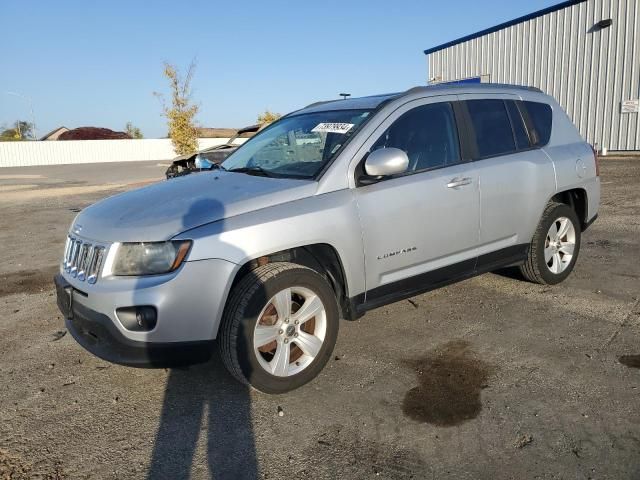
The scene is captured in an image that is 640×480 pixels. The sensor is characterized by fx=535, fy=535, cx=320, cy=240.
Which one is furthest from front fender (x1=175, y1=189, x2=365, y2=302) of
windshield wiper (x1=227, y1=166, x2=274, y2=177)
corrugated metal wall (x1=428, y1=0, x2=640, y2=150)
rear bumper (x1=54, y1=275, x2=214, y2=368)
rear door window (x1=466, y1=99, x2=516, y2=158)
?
corrugated metal wall (x1=428, y1=0, x2=640, y2=150)

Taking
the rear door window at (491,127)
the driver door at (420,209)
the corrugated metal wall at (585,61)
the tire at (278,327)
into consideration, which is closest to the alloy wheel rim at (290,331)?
the tire at (278,327)

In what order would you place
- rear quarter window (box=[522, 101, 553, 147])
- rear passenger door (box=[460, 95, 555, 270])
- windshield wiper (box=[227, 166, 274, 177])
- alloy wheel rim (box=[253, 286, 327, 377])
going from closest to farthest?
alloy wheel rim (box=[253, 286, 327, 377]) < windshield wiper (box=[227, 166, 274, 177]) < rear passenger door (box=[460, 95, 555, 270]) < rear quarter window (box=[522, 101, 553, 147])

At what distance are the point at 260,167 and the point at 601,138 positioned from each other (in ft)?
63.7

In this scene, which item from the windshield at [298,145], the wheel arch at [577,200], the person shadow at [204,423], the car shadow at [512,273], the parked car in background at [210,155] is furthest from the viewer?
the parked car in background at [210,155]

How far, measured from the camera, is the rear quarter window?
4.80m

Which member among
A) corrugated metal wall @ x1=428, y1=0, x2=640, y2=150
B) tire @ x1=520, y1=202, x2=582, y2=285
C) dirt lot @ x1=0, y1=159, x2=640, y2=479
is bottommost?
dirt lot @ x1=0, y1=159, x2=640, y2=479

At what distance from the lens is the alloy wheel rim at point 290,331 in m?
3.20

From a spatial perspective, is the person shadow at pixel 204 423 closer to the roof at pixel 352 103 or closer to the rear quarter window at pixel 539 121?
the roof at pixel 352 103

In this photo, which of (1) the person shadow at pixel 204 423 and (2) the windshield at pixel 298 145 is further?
(2) the windshield at pixel 298 145

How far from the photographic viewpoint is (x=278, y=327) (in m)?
3.25

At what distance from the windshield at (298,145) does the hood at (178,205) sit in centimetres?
22

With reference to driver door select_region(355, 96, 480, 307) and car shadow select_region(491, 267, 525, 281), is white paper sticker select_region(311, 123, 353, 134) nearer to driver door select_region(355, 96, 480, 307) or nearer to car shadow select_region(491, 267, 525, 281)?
driver door select_region(355, 96, 480, 307)

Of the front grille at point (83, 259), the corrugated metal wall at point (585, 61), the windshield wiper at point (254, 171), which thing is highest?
the corrugated metal wall at point (585, 61)

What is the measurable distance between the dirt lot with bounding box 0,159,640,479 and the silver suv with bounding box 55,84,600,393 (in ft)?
1.22
